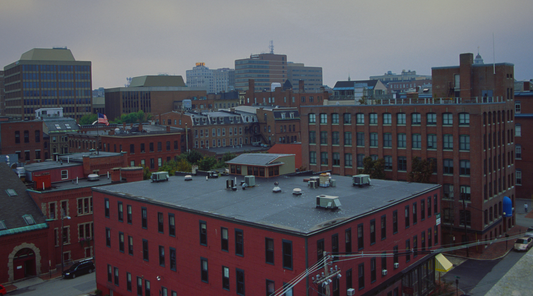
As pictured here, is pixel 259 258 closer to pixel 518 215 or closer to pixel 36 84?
pixel 518 215

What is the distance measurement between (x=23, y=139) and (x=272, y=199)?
80291 millimetres

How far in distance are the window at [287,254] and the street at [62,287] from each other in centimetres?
2797

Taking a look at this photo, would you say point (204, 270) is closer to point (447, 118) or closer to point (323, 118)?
point (447, 118)

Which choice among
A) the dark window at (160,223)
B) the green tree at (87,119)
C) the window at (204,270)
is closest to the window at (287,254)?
the window at (204,270)

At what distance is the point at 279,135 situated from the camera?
138 meters

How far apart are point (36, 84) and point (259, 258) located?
175129mm

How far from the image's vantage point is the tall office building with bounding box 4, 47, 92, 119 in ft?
589

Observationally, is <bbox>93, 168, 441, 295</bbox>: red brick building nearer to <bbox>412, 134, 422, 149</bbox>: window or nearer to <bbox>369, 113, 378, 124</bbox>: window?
<bbox>412, 134, 422, 149</bbox>: window

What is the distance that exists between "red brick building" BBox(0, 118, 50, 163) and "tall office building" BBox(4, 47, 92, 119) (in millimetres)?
86643

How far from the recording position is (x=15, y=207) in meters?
55.8

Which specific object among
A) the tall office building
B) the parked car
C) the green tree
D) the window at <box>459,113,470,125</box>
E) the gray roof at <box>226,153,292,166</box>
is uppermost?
the tall office building

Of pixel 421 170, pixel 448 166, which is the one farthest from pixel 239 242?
pixel 448 166

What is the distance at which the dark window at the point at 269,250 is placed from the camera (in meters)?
32.6

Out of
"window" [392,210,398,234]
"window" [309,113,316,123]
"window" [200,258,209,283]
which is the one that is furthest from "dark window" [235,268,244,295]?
"window" [309,113,316,123]
